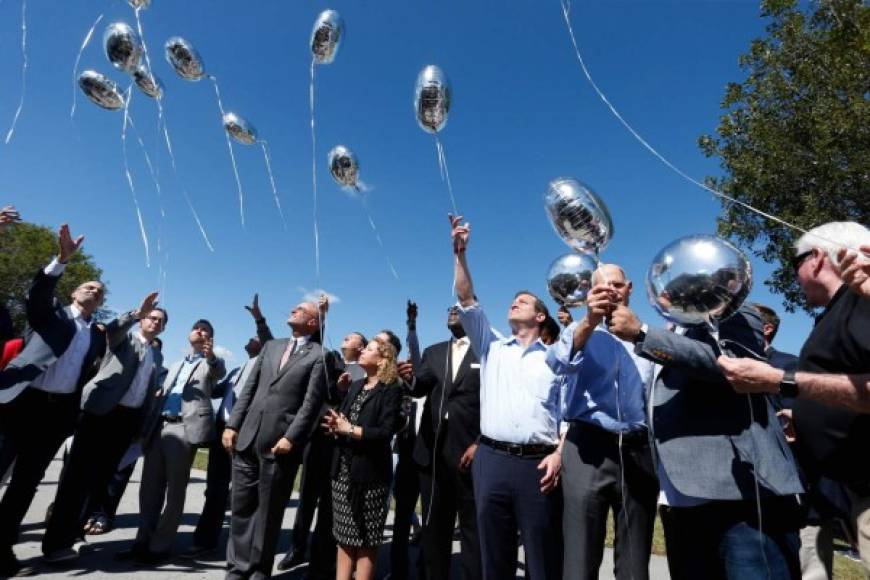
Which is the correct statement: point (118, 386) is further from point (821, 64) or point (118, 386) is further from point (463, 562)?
point (821, 64)

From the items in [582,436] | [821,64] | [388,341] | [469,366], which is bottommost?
[582,436]

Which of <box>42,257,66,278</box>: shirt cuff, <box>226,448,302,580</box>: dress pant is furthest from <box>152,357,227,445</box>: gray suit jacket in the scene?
<box>42,257,66,278</box>: shirt cuff

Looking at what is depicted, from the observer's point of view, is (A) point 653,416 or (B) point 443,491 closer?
(A) point 653,416

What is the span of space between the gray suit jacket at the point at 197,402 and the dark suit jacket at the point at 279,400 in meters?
0.81

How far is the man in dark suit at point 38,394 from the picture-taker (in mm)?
3795

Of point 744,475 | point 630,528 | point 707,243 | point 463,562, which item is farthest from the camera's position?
point 463,562

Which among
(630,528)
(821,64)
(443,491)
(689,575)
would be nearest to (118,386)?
(443,491)

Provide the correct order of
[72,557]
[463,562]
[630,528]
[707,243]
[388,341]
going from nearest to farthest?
[707,243] → [630,528] → [463,562] → [72,557] → [388,341]

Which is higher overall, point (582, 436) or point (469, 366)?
point (469, 366)

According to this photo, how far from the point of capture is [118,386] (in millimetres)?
4418

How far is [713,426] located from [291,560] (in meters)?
4.22

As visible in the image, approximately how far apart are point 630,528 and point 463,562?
1336 mm

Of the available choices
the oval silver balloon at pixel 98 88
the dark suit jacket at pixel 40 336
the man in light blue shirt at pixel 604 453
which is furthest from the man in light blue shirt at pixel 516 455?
the oval silver balloon at pixel 98 88

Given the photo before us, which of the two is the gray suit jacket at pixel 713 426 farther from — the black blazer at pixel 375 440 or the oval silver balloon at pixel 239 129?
the oval silver balloon at pixel 239 129
